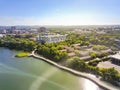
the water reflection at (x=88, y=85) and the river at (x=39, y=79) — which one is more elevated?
the water reflection at (x=88, y=85)

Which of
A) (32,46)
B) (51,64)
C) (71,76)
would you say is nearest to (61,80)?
(71,76)

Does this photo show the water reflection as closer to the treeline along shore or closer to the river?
the river

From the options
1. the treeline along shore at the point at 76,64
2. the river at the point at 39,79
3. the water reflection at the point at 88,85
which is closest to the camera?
the water reflection at the point at 88,85

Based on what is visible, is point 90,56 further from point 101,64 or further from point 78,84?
point 78,84

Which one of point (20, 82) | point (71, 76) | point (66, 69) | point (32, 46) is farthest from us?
point (32, 46)

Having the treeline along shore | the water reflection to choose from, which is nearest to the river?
the water reflection

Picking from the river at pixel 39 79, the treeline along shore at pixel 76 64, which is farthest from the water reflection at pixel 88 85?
the treeline along shore at pixel 76 64

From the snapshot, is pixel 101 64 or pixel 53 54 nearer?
pixel 101 64

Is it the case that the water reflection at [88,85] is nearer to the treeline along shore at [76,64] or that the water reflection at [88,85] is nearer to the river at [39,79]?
the river at [39,79]
